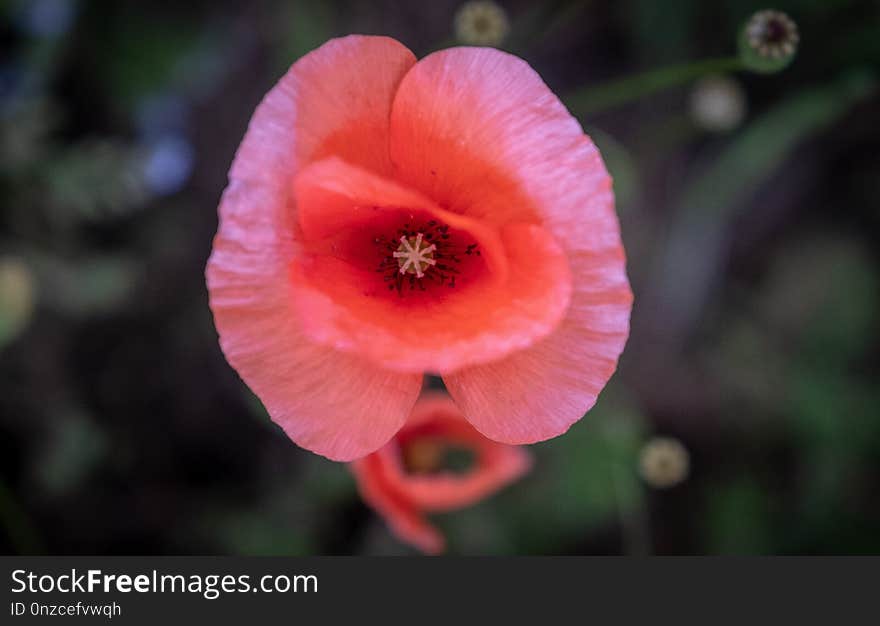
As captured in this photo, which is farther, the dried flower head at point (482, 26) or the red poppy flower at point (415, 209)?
the dried flower head at point (482, 26)

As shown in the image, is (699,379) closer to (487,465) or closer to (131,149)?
(487,465)

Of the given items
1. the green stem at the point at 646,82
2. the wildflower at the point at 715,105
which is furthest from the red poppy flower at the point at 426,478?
the wildflower at the point at 715,105

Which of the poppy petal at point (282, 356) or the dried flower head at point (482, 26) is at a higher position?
the dried flower head at point (482, 26)

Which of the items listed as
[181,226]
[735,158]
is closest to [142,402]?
[181,226]

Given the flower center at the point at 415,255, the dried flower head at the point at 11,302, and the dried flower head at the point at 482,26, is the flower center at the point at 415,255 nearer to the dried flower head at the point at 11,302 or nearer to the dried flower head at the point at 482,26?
the dried flower head at the point at 482,26

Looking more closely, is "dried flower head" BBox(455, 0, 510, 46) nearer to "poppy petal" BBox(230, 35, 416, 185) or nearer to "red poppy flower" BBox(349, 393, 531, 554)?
"poppy petal" BBox(230, 35, 416, 185)
